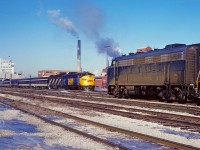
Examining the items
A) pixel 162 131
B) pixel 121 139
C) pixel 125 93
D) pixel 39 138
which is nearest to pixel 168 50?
pixel 125 93

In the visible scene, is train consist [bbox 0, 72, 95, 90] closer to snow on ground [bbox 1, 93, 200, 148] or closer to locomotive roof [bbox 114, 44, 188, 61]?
locomotive roof [bbox 114, 44, 188, 61]

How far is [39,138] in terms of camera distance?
885cm

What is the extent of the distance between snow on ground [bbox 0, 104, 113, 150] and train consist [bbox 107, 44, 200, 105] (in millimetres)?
11778

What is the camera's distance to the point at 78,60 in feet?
344

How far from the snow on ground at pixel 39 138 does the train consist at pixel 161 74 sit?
11778 mm

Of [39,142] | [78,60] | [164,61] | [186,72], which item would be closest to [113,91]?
[164,61]

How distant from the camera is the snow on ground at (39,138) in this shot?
775cm

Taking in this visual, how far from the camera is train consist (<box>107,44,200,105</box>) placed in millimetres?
20500

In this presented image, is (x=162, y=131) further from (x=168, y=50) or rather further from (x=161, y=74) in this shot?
(x=168, y=50)

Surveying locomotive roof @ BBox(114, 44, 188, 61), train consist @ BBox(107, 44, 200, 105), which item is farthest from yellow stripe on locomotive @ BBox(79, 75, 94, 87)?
locomotive roof @ BBox(114, 44, 188, 61)

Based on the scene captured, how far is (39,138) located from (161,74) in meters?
15.4

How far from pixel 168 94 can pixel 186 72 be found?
2.22 meters

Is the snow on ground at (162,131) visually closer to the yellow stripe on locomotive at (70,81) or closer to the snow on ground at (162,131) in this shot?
the snow on ground at (162,131)

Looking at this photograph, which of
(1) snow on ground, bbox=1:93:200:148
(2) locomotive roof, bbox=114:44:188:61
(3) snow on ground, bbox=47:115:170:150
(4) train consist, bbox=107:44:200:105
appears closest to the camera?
(3) snow on ground, bbox=47:115:170:150
